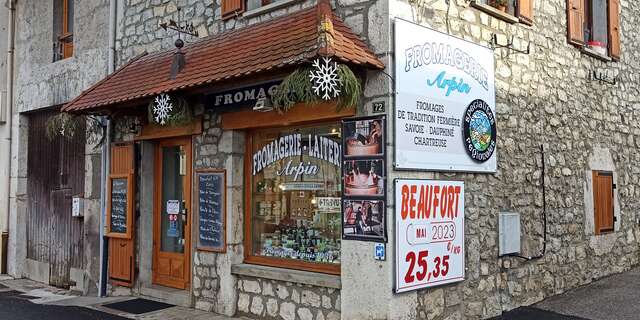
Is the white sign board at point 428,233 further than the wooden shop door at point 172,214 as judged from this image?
No

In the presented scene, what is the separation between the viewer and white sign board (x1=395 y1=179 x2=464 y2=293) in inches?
212

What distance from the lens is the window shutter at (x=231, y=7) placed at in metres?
6.86

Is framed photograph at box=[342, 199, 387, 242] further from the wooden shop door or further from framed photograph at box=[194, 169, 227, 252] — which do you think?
the wooden shop door

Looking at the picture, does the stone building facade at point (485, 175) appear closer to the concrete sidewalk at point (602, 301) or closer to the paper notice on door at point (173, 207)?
the concrete sidewalk at point (602, 301)

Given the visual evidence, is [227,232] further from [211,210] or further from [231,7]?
[231,7]

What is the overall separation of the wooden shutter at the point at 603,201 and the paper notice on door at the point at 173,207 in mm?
5969

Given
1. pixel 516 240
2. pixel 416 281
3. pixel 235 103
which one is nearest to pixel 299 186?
pixel 235 103

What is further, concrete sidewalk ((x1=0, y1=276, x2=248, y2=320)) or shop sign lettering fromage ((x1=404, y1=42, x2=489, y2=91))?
concrete sidewalk ((x1=0, y1=276, x2=248, y2=320))

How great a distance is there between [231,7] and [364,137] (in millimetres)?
2581

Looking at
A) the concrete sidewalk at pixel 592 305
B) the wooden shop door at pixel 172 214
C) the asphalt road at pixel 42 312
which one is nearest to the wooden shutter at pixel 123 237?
the wooden shop door at pixel 172 214

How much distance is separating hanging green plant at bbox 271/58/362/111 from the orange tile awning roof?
0.39 feet

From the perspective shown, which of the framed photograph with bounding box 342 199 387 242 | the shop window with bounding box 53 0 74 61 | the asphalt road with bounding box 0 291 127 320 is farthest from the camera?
the shop window with bounding box 53 0 74 61

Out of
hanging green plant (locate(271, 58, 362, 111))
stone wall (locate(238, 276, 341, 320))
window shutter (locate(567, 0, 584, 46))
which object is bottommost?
stone wall (locate(238, 276, 341, 320))

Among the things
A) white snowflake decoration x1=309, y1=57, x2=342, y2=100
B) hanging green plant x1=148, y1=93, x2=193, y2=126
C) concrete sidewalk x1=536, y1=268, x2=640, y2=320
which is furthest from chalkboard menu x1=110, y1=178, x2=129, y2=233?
concrete sidewalk x1=536, y1=268, x2=640, y2=320
